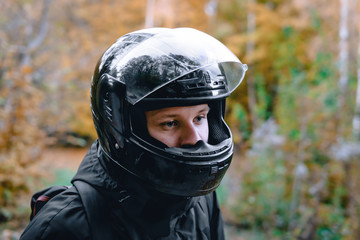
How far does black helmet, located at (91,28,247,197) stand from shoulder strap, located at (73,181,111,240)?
0.15 metres

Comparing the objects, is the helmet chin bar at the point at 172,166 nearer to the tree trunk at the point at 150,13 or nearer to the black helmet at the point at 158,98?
the black helmet at the point at 158,98

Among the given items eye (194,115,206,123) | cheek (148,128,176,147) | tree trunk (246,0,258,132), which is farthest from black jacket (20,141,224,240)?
tree trunk (246,0,258,132)

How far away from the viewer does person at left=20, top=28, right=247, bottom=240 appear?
1.29m

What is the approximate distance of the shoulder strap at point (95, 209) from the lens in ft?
4.11

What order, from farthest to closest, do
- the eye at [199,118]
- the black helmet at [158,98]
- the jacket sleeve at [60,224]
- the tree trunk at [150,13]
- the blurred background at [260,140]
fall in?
the tree trunk at [150,13]
the blurred background at [260,140]
the eye at [199,118]
the black helmet at [158,98]
the jacket sleeve at [60,224]

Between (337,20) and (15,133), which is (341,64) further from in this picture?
(15,133)

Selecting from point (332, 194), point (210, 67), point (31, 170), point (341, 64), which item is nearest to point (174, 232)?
point (210, 67)

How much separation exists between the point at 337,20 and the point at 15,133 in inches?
348

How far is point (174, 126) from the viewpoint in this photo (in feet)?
4.47

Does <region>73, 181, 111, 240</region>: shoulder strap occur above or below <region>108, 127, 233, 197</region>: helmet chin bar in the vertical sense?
below

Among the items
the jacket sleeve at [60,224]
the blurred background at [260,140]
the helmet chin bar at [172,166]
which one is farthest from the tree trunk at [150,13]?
the jacket sleeve at [60,224]

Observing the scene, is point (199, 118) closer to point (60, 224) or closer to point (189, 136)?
point (189, 136)

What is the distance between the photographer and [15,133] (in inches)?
187

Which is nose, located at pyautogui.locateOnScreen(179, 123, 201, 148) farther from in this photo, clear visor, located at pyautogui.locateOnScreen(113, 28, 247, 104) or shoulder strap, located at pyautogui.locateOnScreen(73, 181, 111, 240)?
shoulder strap, located at pyautogui.locateOnScreen(73, 181, 111, 240)
